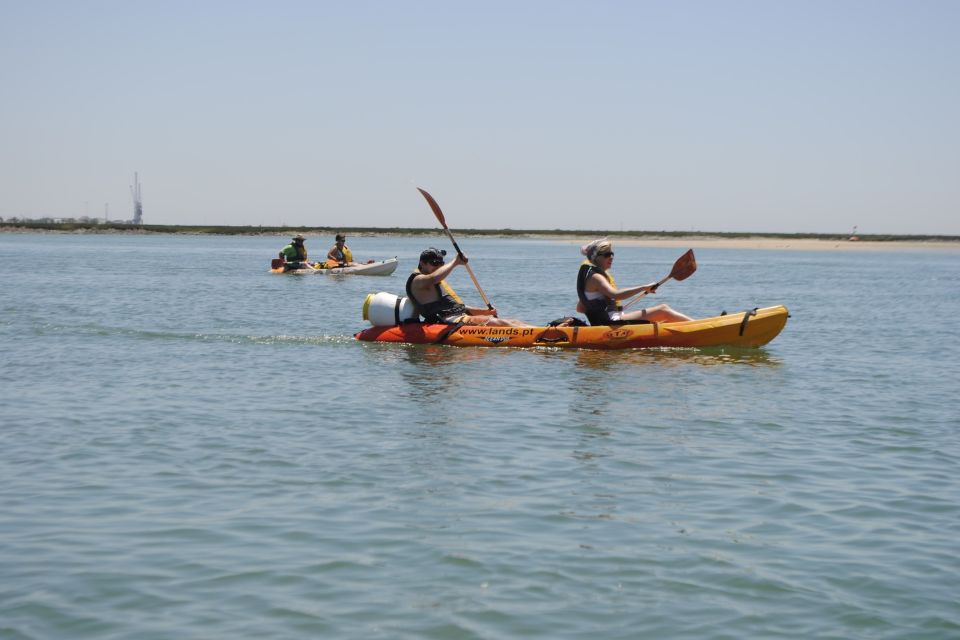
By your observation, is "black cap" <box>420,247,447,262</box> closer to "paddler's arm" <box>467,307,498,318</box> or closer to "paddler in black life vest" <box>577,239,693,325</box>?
"paddler's arm" <box>467,307,498,318</box>

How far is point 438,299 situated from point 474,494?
337 inches

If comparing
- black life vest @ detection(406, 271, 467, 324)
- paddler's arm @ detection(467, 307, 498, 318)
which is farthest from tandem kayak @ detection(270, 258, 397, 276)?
black life vest @ detection(406, 271, 467, 324)

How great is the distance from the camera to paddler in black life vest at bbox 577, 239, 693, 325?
46.2 feet

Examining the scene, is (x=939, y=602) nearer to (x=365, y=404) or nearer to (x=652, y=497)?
(x=652, y=497)

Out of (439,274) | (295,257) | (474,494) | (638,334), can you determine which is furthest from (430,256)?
(295,257)

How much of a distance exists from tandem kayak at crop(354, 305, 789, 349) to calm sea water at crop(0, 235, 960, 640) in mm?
244

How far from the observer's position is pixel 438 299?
1540 centimetres

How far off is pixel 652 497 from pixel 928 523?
1.68 metres

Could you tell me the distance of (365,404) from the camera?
10469 mm

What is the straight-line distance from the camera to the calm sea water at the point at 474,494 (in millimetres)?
5047

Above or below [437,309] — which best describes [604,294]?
above

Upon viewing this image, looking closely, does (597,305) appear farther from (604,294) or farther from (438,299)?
(438,299)

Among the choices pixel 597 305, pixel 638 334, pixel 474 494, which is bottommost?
pixel 474 494

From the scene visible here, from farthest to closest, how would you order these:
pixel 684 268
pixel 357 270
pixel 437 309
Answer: pixel 357 270
pixel 437 309
pixel 684 268
